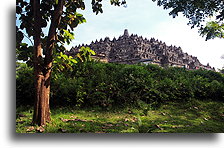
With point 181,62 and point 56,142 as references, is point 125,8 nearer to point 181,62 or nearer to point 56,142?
point 181,62

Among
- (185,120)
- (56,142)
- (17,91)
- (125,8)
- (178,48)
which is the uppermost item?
(125,8)

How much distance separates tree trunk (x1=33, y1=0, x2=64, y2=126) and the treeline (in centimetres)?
25

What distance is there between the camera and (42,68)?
6.68 feet

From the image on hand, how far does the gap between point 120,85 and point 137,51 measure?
675 millimetres

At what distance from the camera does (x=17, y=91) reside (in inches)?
99.2

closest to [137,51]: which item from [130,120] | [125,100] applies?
[125,100]

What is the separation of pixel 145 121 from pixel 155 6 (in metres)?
1.90

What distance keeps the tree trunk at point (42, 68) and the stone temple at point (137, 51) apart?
2.13 ft

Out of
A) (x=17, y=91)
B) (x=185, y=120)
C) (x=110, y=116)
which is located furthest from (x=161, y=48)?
(x=17, y=91)

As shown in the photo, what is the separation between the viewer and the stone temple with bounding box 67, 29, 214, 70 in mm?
2721

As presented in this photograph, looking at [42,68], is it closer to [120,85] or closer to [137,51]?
[120,85]

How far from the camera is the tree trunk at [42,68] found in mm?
1998

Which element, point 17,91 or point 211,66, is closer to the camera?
point 17,91

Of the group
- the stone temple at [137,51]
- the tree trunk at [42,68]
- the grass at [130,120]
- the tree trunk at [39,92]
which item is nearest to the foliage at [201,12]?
the stone temple at [137,51]
